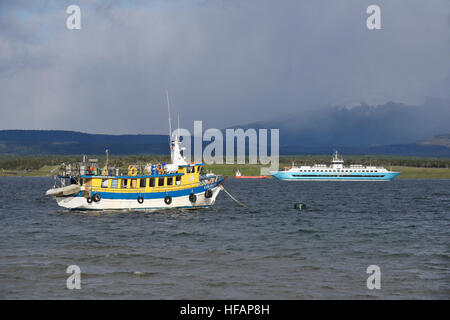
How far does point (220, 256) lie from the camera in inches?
1535

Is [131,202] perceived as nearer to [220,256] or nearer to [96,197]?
[96,197]

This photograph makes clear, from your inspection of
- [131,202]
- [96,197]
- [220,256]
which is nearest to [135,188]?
[131,202]

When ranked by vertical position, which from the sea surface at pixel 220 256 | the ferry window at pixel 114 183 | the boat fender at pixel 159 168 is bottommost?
the sea surface at pixel 220 256

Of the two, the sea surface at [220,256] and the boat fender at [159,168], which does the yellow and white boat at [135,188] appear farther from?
the sea surface at [220,256]

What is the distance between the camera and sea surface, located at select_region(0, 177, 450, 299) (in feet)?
95.2

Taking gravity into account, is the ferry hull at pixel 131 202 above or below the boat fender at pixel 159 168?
below

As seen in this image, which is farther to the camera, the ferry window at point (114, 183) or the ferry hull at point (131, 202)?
the ferry hull at point (131, 202)

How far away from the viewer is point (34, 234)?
51844mm

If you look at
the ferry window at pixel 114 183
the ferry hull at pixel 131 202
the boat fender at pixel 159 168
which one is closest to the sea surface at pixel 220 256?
the ferry hull at pixel 131 202

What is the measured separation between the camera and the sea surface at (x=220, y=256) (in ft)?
95.2

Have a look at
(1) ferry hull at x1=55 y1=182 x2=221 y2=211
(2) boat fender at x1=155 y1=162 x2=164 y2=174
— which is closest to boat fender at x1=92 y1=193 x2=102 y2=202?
(1) ferry hull at x1=55 y1=182 x2=221 y2=211

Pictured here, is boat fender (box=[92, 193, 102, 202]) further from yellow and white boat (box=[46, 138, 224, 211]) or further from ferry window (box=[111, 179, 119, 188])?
ferry window (box=[111, 179, 119, 188])
